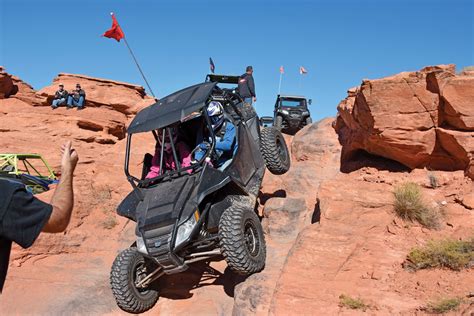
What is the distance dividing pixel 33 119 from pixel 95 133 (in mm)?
2406

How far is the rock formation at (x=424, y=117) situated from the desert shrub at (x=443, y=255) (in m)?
1.93

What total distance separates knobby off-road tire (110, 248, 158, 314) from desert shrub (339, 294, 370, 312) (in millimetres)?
2521

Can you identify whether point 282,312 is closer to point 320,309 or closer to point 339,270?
point 320,309

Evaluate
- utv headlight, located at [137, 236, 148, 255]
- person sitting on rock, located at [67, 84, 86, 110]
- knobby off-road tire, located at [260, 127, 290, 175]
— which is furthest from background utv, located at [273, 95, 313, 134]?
utv headlight, located at [137, 236, 148, 255]

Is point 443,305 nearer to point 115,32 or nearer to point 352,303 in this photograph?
point 352,303

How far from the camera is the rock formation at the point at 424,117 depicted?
6.34 meters

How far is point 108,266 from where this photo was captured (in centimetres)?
710

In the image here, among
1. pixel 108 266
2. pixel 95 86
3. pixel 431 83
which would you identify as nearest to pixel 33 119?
pixel 95 86

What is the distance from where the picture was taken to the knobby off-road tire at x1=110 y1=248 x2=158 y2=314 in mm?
5164

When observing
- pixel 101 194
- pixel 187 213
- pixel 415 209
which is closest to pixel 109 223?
pixel 101 194

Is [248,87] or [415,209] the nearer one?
[415,209]

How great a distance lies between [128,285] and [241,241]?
4.93 feet

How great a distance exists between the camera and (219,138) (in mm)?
6395

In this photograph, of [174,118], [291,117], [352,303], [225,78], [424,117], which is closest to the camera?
[352,303]
